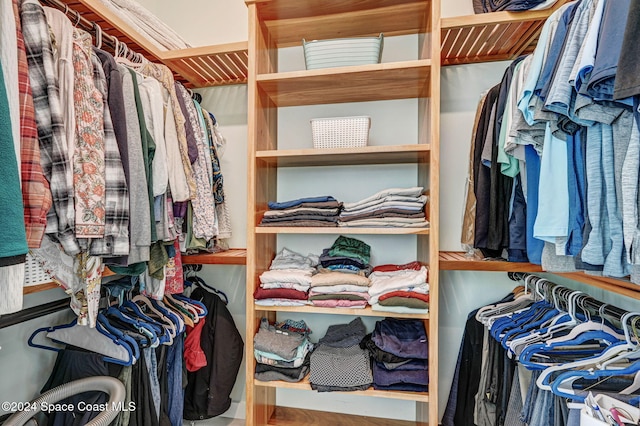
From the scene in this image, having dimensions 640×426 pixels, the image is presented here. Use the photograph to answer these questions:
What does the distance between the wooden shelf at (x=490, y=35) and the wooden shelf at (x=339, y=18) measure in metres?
0.13

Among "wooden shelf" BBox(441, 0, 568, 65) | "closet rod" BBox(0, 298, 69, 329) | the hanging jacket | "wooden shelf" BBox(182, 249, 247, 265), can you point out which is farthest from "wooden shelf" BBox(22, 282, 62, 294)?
"wooden shelf" BBox(441, 0, 568, 65)

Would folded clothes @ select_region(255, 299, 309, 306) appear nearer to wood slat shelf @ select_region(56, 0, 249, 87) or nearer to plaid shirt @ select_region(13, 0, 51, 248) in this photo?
plaid shirt @ select_region(13, 0, 51, 248)

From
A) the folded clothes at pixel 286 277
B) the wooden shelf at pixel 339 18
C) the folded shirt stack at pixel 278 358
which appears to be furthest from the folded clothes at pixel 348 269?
the wooden shelf at pixel 339 18

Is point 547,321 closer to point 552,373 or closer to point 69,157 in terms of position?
point 552,373

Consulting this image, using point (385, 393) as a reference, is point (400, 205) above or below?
above

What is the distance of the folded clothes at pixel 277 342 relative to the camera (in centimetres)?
140

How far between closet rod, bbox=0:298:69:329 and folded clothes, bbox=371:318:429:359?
1.18 meters

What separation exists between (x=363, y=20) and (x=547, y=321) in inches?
55.4

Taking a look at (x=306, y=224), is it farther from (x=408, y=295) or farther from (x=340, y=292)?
(x=408, y=295)

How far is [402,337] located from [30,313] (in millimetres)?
1329

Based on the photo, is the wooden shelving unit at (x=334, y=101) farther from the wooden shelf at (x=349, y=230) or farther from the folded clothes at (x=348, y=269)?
the folded clothes at (x=348, y=269)

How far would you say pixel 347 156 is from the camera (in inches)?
58.7

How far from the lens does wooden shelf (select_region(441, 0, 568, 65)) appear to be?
51.2 inches

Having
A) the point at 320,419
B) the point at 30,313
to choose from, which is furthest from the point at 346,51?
the point at 320,419
